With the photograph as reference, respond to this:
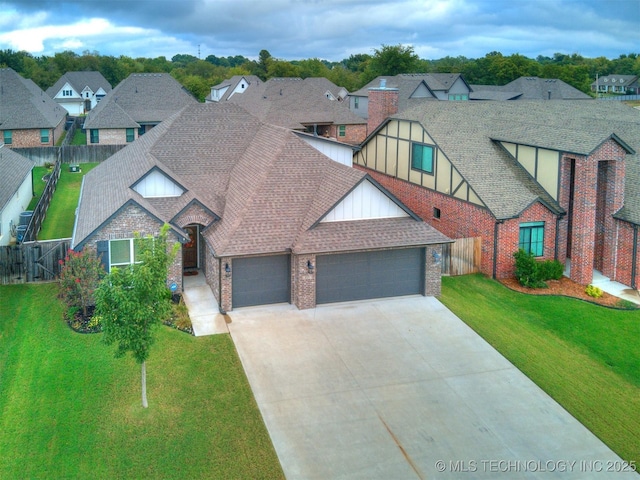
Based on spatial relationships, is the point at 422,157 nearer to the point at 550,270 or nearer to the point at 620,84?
the point at 550,270

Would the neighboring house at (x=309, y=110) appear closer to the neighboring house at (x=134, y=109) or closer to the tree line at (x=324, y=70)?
the neighboring house at (x=134, y=109)

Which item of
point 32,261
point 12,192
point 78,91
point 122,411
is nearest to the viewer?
point 122,411

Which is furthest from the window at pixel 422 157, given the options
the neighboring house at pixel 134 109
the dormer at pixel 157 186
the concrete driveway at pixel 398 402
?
the neighboring house at pixel 134 109

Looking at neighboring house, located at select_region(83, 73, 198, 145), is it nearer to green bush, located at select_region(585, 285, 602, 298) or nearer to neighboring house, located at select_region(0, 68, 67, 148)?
neighboring house, located at select_region(0, 68, 67, 148)

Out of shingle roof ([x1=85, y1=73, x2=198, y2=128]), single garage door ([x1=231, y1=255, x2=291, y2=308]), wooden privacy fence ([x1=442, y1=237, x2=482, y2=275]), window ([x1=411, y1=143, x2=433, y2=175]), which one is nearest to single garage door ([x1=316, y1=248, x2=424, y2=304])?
single garage door ([x1=231, y1=255, x2=291, y2=308])

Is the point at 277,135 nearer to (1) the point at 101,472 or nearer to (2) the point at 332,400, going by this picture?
(2) the point at 332,400

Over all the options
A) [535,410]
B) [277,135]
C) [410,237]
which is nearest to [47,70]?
[277,135]

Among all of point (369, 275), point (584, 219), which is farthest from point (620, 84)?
point (369, 275)
